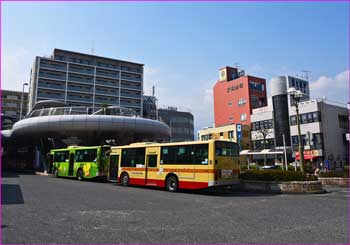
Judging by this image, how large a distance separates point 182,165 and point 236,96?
186ft

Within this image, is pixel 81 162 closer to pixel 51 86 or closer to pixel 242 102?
pixel 242 102

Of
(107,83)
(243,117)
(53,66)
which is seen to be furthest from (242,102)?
(53,66)

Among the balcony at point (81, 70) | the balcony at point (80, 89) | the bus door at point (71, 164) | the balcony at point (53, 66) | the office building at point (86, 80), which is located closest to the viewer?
the bus door at point (71, 164)

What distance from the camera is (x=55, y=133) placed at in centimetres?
3644

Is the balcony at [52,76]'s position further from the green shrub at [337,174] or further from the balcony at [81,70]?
the green shrub at [337,174]

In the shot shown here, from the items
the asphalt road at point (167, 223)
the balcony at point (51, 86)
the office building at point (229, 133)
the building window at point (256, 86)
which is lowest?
the asphalt road at point (167, 223)

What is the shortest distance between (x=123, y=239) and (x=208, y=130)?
216ft

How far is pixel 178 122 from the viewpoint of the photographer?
97.0m

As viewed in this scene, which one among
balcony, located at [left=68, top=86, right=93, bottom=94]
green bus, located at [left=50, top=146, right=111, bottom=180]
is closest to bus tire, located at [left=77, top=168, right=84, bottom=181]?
green bus, located at [left=50, top=146, right=111, bottom=180]

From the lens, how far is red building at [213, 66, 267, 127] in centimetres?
6819

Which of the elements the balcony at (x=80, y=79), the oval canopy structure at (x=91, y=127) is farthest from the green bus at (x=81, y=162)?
the balcony at (x=80, y=79)

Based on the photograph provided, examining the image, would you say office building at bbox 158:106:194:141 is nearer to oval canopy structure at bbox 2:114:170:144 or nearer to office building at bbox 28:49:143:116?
office building at bbox 28:49:143:116

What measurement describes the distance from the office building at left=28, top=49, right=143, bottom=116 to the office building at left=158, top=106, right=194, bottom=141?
8.48m

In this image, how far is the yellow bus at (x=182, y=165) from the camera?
50.6ft
